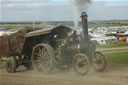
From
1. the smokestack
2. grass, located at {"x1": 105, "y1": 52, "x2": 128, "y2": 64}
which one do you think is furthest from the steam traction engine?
grass, located at {"x1": 105, "y1": 52, "x2": 128, "y2": 64}

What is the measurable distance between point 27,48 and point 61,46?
1909mm

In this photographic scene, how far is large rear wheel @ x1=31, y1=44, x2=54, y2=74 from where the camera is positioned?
7.27 meters

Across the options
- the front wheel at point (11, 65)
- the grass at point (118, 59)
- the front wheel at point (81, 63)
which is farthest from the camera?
the grass at point (118, 59)

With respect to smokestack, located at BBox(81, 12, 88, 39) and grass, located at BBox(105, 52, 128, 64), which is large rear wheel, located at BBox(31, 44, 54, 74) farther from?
grass, located at BBox(105, 52, 128, 64)

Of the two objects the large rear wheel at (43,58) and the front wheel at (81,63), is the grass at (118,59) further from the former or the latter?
the large rear wheel at (43,58)

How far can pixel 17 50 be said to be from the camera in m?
8.76

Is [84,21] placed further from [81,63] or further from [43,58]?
[43,58]

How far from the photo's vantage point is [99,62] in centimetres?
770

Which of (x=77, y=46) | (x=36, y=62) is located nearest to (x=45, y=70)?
(x=36, y=62)

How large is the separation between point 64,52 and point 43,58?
0.85 metres

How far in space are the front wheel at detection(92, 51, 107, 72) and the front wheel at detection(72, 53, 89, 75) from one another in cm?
84

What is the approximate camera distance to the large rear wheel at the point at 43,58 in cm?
727

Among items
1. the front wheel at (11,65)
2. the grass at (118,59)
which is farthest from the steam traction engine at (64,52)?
the grass at (118,59)

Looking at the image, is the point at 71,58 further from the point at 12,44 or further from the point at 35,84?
the point at 12,44
